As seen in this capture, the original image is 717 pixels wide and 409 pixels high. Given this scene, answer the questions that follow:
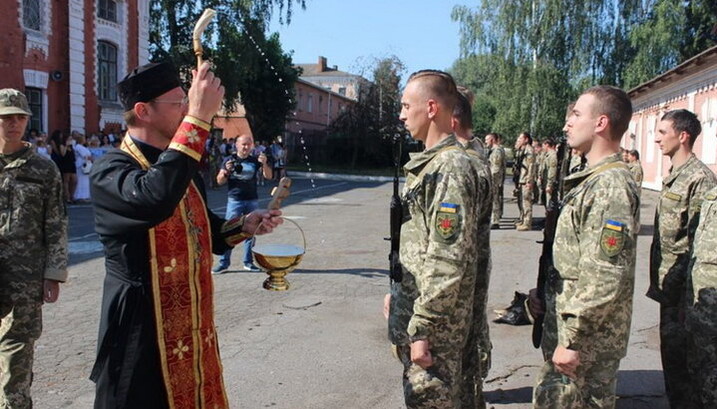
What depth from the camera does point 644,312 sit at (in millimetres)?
7016

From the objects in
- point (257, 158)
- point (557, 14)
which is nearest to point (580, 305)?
point (257, 158)

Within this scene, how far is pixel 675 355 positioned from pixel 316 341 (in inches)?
119

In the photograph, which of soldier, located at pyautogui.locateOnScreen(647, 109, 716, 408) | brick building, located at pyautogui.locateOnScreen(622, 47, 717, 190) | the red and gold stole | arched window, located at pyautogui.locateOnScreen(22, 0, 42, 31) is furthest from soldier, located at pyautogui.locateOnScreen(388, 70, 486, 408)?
arched window, located at pyautogui.locateOnScreen(22, 0, 42, 31)

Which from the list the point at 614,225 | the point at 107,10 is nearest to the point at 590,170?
the point at 614,225

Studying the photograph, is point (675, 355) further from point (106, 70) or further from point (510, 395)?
point (106, 70)

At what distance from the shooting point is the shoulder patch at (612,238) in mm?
2889

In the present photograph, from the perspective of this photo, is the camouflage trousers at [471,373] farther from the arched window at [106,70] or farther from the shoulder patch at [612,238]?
the arched window at [106,70]

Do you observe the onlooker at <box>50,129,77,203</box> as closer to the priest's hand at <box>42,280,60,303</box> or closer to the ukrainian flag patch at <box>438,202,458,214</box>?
the priest's hand at <box>42,280,60,303</box>

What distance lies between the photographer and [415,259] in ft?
10.3

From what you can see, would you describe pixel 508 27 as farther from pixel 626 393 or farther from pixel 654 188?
pixel 626 393

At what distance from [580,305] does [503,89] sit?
31.0 meters

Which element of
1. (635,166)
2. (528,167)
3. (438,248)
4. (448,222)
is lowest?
(438,248)

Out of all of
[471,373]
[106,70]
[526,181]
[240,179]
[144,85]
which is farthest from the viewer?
[106,70]

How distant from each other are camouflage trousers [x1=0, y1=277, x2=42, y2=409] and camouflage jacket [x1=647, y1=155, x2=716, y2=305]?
12.9 feet
